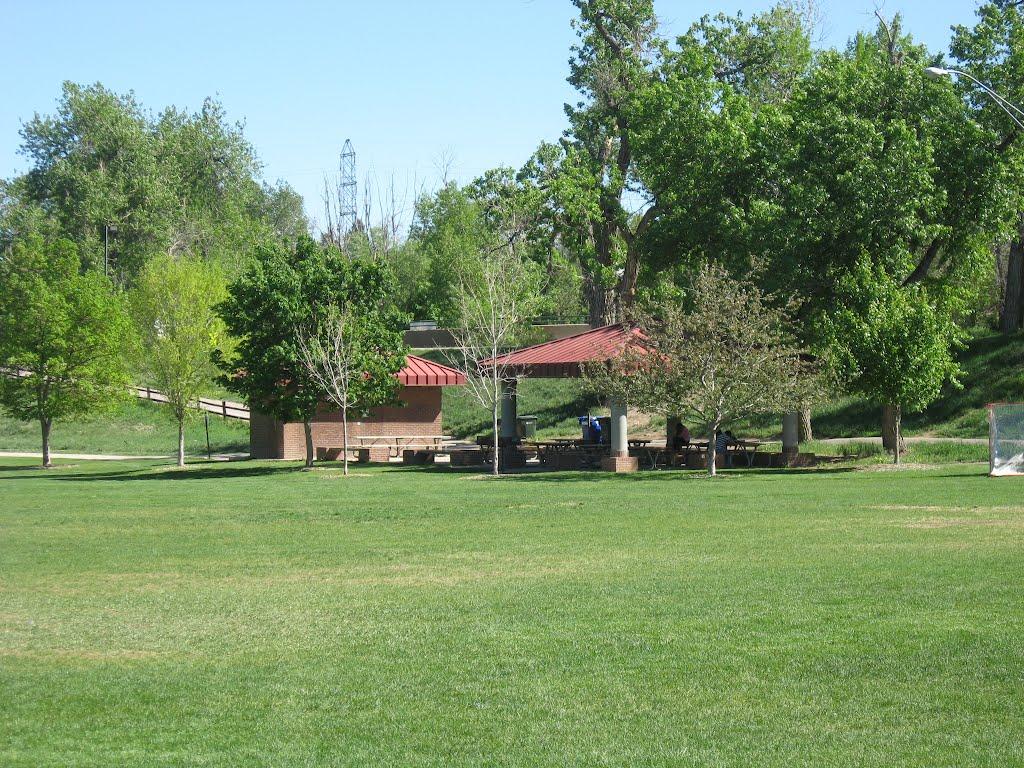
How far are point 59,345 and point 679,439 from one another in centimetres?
2304

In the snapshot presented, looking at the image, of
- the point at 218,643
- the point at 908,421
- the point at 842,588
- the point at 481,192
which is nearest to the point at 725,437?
the point at 908,421

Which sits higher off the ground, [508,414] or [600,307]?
[600,307]

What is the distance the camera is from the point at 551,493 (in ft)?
85.7

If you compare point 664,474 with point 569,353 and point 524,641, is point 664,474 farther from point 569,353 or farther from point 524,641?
point 524,641

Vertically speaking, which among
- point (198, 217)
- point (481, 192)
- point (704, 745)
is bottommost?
point (704, 745)

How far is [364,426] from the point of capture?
4694 centimetres

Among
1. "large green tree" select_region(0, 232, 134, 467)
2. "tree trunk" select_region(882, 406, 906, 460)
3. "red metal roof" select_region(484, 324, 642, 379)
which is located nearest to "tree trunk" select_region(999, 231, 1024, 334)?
"tree trunk" select_region(882, 406, 906, 460)

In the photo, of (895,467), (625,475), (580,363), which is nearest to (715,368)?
(625,475)

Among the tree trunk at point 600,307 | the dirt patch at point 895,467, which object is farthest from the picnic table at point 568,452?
the tree trunk at point 600,307

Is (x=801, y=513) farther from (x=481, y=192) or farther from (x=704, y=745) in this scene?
(x=481, y=192)

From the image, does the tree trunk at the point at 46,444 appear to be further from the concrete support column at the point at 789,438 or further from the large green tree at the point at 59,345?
the concrete support column at the point at 789,438

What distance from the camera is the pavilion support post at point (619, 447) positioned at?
34.8 metres

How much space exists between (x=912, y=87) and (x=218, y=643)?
1164 inches

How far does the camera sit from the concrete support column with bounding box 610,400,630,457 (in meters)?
35.0
